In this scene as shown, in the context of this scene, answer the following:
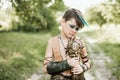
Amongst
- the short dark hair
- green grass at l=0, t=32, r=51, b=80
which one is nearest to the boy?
the short dark hair

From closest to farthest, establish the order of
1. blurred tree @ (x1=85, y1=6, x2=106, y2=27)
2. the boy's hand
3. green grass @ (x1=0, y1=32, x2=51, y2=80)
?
1. the boy's hand
2. green grass @ (x1=0, y1=32, x2=51, y2=80)
3. blurred tree @ (x1=85, y1=6, x2=106, y2=27)

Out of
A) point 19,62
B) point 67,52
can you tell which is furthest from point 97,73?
point 67,52

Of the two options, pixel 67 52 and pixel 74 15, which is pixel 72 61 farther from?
pixel 74 15

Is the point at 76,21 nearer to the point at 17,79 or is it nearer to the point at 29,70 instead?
the point at 17,79

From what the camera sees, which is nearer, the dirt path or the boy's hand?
the boy's hand

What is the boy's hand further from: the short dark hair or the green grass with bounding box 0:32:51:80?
the green grass with bounding box 0:32:51:80

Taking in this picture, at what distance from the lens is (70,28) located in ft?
9.50

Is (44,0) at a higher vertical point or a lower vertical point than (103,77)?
higher

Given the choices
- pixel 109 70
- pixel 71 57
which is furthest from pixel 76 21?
pixel 109 70

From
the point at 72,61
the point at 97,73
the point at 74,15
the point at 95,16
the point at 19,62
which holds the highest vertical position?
the point at 74,15

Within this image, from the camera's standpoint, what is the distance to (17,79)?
981cm

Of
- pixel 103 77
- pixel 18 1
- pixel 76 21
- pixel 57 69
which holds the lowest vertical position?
pixel 103 77

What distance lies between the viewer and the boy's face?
9.49 ft

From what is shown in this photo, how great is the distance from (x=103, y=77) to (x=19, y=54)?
494 cm
